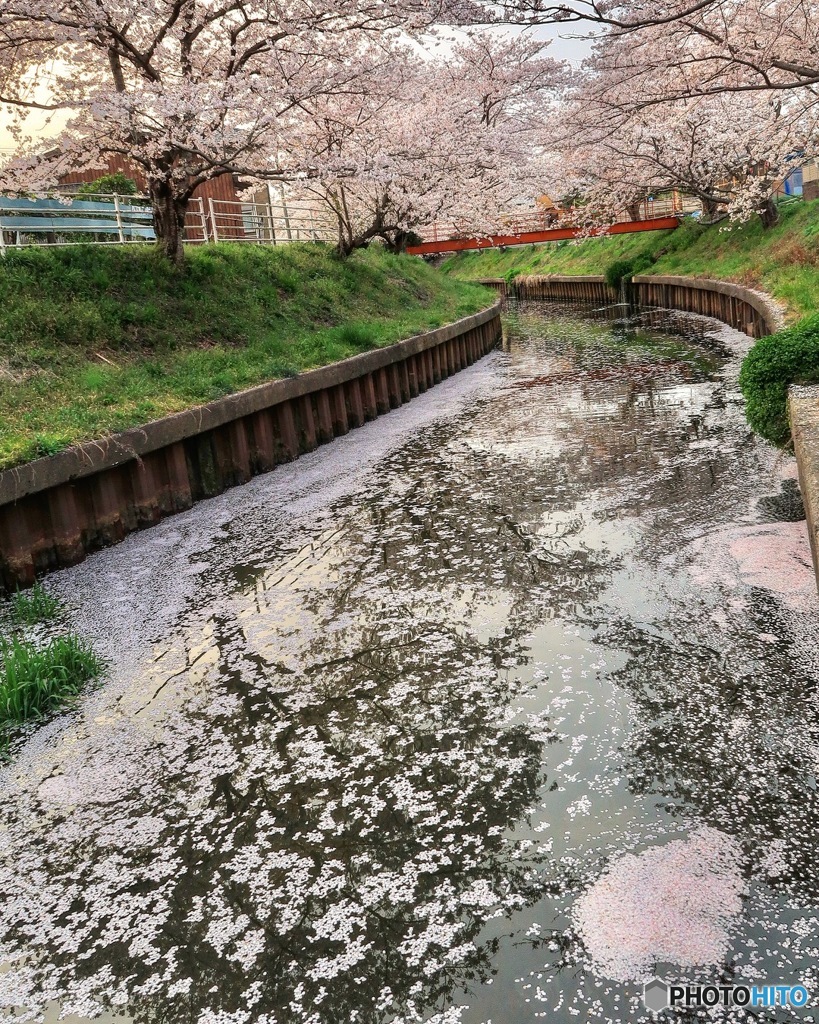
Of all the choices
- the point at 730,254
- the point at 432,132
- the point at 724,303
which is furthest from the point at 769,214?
the point at 432,132

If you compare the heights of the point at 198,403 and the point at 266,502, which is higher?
the point at 198,403

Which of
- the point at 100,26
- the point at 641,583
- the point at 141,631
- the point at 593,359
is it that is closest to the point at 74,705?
the point at 141,631

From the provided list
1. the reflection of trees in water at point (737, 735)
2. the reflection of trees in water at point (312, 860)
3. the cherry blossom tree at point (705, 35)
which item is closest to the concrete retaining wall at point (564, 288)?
the cherry blossom tree at point (705, 35)

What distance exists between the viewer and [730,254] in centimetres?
2370

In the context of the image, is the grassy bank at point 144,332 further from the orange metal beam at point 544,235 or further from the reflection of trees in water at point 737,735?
the orange metal beam at point 544,235

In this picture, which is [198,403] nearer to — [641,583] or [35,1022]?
[641,583]

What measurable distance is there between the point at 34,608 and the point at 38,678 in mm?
1227

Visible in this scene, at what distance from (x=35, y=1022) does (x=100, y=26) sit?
11.5 metres

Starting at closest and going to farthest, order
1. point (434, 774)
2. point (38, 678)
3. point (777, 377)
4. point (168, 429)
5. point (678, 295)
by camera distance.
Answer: point (434, 774)
point (38, 678)
point (777, 377)
point (168, 429)
point (678, 295)

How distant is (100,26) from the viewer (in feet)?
35.2

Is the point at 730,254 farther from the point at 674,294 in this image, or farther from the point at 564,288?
the point at 564,288

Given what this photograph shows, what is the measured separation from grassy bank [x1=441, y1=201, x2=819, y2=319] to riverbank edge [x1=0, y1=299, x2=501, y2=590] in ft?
19.4

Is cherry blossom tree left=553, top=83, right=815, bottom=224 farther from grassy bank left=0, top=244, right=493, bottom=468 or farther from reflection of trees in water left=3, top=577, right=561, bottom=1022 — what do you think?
reflection of trees in water left=3, top=577, right=561, bottom=1022

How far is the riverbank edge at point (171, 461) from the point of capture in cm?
638
